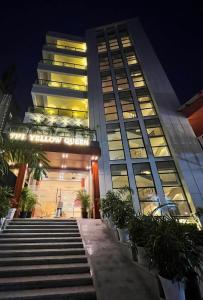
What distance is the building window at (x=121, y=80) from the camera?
1779cm

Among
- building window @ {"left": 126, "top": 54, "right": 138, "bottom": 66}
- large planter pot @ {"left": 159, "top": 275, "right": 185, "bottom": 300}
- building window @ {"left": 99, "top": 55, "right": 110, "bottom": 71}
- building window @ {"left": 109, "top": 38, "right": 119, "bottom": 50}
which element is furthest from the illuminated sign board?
building window @ {"left": 109, "top": 38, "right": 119, "bottom": 50}

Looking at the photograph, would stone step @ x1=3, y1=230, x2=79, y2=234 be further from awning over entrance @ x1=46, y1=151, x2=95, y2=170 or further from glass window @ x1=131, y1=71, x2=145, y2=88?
glass window @ x1=131, y1=71, x2=145, y2=88

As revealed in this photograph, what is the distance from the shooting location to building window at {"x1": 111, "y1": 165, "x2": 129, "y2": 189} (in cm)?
1171

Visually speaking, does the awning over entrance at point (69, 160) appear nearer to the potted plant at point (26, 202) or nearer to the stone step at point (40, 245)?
the potted plant at point (26, 202)

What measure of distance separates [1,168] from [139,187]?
8.65 meters

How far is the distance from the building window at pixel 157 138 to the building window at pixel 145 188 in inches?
69.5

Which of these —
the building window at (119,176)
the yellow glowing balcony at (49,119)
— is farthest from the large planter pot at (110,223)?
the yellow glowing balcony at (49,119)

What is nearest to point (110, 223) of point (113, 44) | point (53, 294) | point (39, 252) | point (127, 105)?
point (39, 252)

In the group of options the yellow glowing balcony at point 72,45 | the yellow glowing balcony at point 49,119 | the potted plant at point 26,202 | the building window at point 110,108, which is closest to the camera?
the potted plant at point 26,202

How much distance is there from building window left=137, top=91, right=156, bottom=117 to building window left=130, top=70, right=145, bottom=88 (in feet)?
4.47

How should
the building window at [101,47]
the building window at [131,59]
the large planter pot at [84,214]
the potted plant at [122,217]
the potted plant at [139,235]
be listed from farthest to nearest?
the building window at [101,47] → the building window at [131,59] → the large planter pot at [84,214] → the potted plant at [122,217] → the potted plant at [139,235]

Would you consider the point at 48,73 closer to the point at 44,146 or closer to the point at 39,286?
the point at 44,146

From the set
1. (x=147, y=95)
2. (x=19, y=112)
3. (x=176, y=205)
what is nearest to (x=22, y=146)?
(x=176, y=205)

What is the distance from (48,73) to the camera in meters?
18.7
